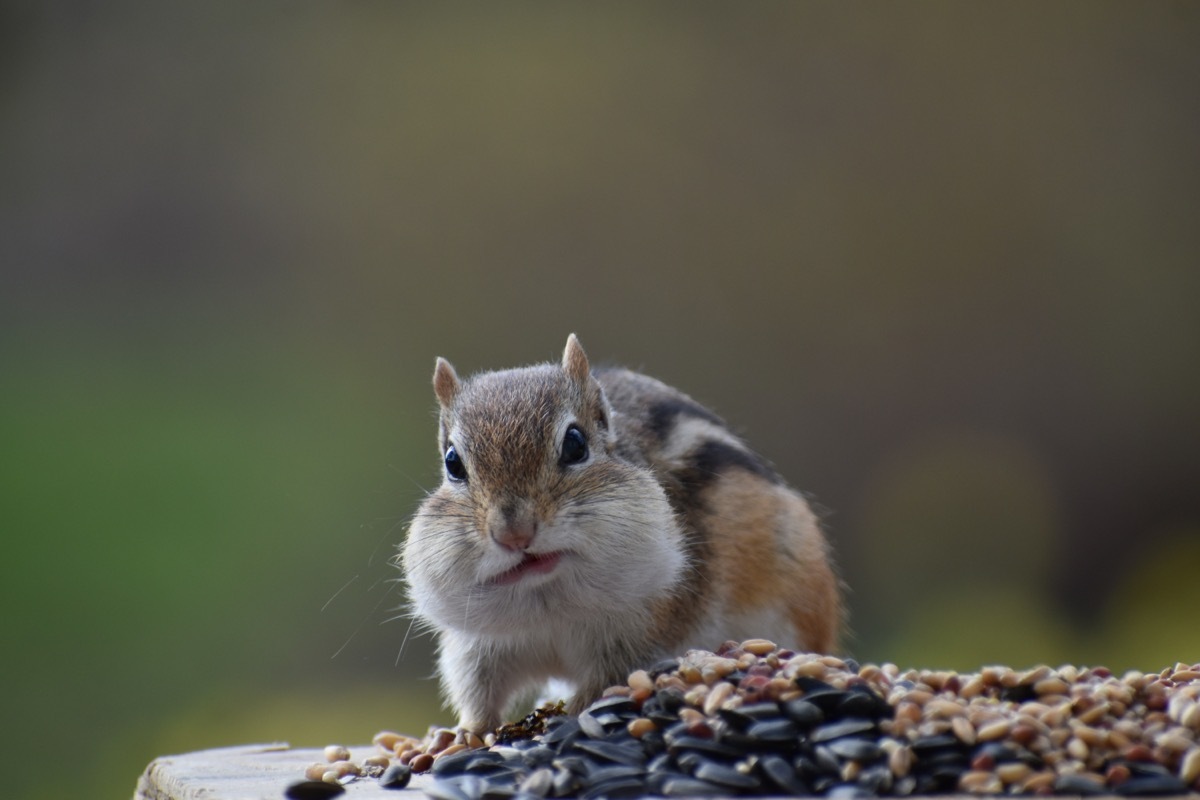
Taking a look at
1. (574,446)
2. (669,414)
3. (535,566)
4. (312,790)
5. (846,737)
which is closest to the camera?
(846,737)

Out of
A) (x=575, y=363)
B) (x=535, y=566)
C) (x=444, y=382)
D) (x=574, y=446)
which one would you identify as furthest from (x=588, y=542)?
(x=444, y=382)

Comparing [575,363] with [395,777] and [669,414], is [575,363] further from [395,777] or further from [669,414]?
[395,777]

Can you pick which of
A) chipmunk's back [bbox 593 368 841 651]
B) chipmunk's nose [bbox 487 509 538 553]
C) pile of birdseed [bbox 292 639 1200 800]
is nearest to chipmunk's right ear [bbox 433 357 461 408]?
chipmunk's back [bbox 593 368 841 651]

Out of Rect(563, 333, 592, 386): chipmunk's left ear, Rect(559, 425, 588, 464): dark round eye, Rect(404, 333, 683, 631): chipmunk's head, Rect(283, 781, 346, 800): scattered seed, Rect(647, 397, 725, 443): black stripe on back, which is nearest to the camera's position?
Rect(283, 781, 346, 800): scattered seed

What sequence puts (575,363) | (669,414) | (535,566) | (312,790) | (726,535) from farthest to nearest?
(669,414) → (726,535) → (575,363) → (535,566) → (312,790)

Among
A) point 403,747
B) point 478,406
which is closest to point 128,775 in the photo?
point 403,747

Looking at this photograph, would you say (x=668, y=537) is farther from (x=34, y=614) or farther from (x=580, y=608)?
(x=34, y=614)

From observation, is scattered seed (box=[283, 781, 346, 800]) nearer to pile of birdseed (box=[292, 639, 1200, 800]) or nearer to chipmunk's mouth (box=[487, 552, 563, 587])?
pile of birdseed (box=[292, 639, 1200, 800])
